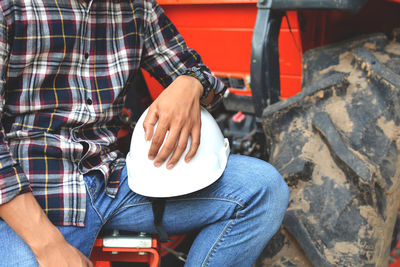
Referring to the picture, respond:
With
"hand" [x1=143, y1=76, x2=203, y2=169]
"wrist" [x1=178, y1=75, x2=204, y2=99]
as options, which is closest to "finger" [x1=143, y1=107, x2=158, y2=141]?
"hand" [x1=143, y1=76, x2=203, y2=169]

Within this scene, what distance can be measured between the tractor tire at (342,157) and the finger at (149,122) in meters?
0.32

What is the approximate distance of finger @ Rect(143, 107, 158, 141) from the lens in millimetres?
1057

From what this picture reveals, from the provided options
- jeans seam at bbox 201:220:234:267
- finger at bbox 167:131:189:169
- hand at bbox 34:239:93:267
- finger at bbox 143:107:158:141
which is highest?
finger at bbox 143:107:158:141

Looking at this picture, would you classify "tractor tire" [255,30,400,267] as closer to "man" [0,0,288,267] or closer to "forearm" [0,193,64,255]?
"man" [0,0,288,267]

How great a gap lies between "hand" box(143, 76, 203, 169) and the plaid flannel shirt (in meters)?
0.15

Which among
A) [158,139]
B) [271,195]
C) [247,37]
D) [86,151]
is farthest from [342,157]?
[247,37]

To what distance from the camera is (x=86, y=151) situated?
114cm

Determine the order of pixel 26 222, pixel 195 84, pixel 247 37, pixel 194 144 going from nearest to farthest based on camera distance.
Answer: pixel 26 222 < pixel 194 144 < pixel 195 84 < pixel 247 37

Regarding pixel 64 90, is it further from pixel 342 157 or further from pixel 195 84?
pixel 342 157

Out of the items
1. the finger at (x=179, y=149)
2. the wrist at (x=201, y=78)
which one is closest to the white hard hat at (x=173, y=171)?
the finger at (x=179, y=149)

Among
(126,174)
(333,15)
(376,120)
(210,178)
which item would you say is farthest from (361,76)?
(126,174)

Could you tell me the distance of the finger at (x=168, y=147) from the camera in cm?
103

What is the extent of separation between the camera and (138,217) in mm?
1137

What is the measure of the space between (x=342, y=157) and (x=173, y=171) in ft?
1.33
